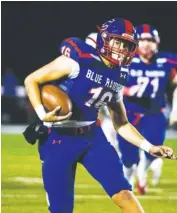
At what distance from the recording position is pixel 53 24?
1218cm

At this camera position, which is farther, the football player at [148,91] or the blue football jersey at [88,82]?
the football player at [148,91]

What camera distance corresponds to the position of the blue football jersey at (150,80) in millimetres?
5844

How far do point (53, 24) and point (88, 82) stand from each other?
344 inches

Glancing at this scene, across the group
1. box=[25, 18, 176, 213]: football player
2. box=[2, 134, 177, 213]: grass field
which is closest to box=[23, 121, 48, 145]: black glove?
box=[25, 18, 176, 213]: football player

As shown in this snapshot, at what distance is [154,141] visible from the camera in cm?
581

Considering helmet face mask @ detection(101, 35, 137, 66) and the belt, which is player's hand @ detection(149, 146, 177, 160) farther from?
helmet face mask @ detection(101, 35, 137, 66)

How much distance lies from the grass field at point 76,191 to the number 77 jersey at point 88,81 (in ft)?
4.99

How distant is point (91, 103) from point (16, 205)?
1753mm

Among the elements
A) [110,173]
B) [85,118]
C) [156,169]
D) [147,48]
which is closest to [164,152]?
[110,173]

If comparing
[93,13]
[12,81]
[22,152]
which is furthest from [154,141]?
[12,81]

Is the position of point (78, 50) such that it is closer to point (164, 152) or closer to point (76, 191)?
point (164, 152)

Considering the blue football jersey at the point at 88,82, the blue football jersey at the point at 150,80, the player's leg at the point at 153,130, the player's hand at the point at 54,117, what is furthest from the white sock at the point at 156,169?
the player's hand at the point at 54,117

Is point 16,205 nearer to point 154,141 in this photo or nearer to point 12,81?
point 154,141

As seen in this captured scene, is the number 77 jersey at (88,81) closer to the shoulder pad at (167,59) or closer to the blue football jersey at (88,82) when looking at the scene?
the blue football jersey at (88,82)
